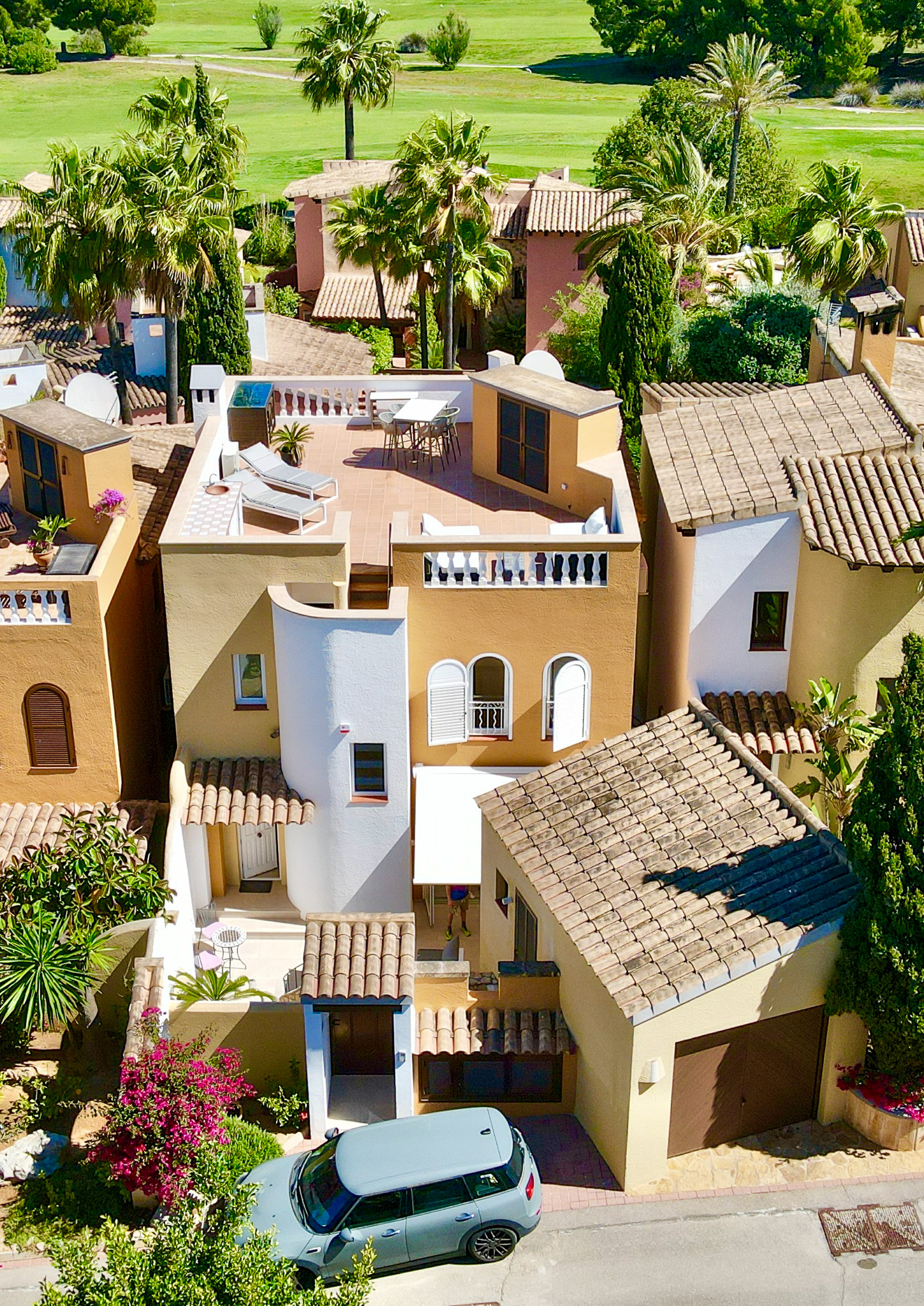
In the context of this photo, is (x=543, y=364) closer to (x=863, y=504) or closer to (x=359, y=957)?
(x=863, y=504)

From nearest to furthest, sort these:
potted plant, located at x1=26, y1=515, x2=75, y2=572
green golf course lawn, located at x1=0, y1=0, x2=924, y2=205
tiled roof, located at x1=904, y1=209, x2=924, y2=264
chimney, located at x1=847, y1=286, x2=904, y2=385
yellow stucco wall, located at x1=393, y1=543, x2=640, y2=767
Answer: yellow stucco wall, located at x1=393, y1=543, x2=640, y2=767 → potted plant, located at x1=26, y1=515, x2=75, y2=572 → chimney, located at x1=847, y1=286, x2=904, y2=385 → tiled roof, located at x1=904, y1=209, x2=924, y2=264 → green golf course lawn, located at x1=0, y1=0, x2=924, y2=205

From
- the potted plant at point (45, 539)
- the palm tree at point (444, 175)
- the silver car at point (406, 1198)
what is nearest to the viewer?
the silver car at point (406, 1198)

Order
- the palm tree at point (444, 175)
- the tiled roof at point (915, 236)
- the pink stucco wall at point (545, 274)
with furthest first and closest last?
1. the pink stucco wall at point (545, 274)
2. the tiled roof at point (915, 236)
3. the palm tree at point (444, 175)

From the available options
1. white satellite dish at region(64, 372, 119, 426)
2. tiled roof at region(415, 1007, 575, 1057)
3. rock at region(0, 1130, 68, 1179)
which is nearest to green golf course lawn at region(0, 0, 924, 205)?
white satellite dish at region(64, 372, 119, 426)

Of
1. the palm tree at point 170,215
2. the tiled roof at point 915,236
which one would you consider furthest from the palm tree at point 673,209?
the palm tree at point 170,215

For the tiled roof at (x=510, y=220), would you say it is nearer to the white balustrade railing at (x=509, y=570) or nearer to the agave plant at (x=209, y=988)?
the white balustrade railing at (x=509, y=570)

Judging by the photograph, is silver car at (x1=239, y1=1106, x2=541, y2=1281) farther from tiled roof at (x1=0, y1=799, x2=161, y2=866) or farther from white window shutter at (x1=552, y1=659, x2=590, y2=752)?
white window shutter at (x1=552, y1=659, x2=590, y2=752)
